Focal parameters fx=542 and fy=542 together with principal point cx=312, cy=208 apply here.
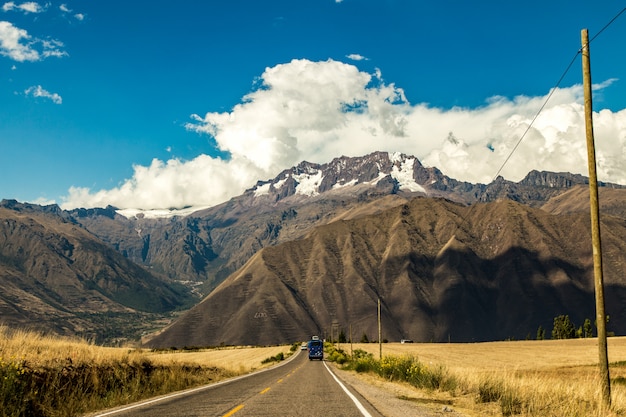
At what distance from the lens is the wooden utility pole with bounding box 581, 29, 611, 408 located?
1474cm

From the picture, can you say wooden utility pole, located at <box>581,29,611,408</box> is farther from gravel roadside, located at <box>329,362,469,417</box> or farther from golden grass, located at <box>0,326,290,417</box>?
golden grass, located at <box>0,326,290,417</box>

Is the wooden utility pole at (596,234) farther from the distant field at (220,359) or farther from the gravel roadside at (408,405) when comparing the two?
the distant field at (220,359)

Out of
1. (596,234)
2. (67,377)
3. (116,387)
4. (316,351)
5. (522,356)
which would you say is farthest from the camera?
(522,356)

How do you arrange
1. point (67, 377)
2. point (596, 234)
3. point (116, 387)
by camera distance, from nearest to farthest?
point (596, 234), point (67, 377), point (116, 387)

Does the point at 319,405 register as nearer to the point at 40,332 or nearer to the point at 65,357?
the point at 65,357

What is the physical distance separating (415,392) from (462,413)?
736cm

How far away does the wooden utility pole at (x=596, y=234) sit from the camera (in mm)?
14737

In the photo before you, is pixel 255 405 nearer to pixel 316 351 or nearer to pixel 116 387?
pixel 116 387

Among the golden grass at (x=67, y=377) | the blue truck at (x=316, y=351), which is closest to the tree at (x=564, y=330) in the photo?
the blue truck at (x=316, y=351)

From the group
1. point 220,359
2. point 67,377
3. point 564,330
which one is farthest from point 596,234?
point 564,330

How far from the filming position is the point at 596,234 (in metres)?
15.3

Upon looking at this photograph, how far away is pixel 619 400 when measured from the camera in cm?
1495

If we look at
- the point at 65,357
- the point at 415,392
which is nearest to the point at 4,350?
the point at 65,357

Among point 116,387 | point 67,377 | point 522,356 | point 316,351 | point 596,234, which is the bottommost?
point 522,356
